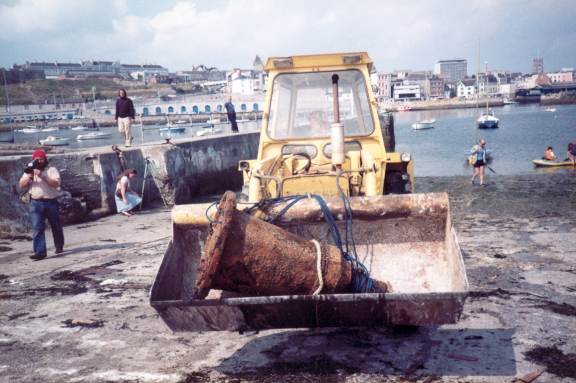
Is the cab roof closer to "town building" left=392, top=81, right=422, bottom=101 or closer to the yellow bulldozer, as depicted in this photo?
the yellow bulldozer

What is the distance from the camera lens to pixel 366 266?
4.54 m

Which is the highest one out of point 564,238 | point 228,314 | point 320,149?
point 320,149

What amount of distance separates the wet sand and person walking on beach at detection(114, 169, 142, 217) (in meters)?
3.63

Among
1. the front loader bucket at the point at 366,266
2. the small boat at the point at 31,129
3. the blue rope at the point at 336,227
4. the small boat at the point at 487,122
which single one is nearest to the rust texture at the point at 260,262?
the front loader bucket at the point at 366,266

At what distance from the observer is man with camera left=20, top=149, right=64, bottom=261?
26.4ft

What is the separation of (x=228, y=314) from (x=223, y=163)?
12.5 m

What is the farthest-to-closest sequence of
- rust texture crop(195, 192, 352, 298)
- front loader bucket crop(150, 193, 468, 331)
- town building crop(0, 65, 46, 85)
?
town building crop(0, 65, 46, 85)
rust texture crop(195, 192, 352, 298)
front loader bucket crop(150, 193, 468, 331)

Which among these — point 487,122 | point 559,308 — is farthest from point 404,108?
point 559,308

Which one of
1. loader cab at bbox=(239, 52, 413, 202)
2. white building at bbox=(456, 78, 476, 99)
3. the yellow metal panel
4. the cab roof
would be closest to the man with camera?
loader cab at bbox=(239, 52, 413, 202)

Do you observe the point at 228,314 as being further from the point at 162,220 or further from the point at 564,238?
the point at 162,220

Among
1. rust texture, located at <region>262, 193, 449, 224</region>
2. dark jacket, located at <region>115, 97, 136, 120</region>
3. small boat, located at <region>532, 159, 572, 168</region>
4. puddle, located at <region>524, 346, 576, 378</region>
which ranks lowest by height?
small boat, located at <region>532, 159, 572, 168</region>

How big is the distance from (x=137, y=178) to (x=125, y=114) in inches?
98.4

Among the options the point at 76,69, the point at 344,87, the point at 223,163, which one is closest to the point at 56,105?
the point at 76,69

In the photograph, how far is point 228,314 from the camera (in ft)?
11.3
